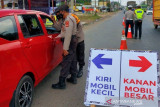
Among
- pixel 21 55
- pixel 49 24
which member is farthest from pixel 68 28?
pixel 21 55

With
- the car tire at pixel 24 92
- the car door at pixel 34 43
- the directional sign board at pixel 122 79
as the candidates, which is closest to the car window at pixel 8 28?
the car door at pixel 34 43

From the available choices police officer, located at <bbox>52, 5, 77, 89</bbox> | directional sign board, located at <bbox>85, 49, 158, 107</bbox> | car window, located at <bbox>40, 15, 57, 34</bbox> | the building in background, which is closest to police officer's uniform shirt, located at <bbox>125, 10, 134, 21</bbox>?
the building in background

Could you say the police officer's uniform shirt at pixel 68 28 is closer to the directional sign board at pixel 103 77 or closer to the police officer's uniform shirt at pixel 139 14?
the directional sign board at pixel 103 77

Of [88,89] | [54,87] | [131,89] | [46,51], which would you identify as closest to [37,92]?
[54,87]

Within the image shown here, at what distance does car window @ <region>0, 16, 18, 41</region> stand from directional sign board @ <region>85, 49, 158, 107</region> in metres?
1.28

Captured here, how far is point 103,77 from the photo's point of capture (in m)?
3.39

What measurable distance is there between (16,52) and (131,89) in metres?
1.81

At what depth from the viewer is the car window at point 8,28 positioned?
3.07 m

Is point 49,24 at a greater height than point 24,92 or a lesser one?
greater

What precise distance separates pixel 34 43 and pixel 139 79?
185cm

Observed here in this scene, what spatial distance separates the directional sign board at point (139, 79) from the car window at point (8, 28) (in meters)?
1.75

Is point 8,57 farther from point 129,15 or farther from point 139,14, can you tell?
point 129,15

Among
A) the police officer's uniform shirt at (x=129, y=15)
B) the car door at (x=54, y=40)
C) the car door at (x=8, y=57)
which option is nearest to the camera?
the car door at (x=8, y=57)

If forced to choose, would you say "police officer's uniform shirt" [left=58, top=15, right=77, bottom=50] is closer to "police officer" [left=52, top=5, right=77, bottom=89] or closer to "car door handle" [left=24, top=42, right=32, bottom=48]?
"police officer" [left=52, top=5, right=77, bottom=89]
